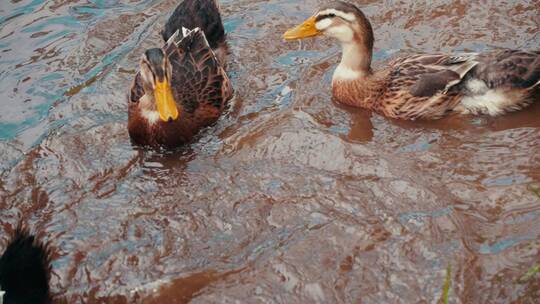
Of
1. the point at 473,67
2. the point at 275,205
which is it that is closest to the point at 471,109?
the point at 473,67

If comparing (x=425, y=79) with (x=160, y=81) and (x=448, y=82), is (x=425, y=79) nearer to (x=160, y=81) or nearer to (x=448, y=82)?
(x=448, y=82)

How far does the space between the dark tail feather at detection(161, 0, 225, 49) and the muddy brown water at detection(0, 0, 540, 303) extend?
25 cm

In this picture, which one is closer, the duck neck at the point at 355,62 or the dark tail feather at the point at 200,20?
the duck neck at the point at 355,62

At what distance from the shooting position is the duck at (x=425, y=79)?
224 inches

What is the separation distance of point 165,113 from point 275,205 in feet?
4.13

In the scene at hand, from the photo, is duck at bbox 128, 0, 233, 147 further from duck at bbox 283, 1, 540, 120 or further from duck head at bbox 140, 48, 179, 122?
duck at bbox 283, 1, 540, 120

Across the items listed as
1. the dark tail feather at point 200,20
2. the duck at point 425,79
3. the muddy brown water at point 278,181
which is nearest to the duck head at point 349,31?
the duck at point 425,79

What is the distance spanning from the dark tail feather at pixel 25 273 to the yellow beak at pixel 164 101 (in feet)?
4.91

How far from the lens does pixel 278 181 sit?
17.0 ft

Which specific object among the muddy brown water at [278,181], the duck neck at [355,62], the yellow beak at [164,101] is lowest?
the muddy brown water at [278,181]

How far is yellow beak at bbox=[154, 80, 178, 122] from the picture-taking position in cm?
549

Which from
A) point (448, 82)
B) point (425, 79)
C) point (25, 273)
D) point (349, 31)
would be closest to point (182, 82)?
point (349, 31)

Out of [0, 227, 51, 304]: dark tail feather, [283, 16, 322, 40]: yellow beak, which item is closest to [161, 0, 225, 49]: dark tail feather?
[283, 16, 322, 40]: yellow beak

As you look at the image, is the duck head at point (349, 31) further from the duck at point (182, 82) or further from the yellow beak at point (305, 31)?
the duck at point (182, 82)
